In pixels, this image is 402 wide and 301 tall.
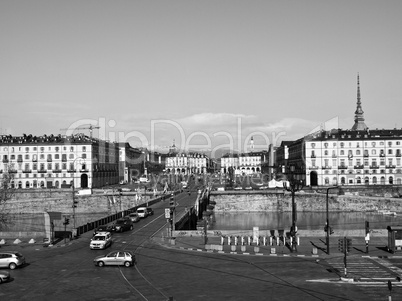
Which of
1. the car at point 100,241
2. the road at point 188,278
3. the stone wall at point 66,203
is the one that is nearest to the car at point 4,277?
the road at point 188,278

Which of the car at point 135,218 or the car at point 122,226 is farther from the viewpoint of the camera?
the car at point 135,218

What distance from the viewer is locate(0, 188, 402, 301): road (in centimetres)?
2622

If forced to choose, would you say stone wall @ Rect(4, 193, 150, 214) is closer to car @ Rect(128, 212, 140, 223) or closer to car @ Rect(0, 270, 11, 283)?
car @ Rect(128, 212, 140, 223)

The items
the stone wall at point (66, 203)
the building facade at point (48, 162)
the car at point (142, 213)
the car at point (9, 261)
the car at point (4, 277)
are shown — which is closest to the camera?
the car at point (4, 277)

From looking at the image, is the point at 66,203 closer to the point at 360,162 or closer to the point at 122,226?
the point at 122,226

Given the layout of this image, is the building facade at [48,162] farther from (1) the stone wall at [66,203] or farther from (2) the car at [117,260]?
(2) the car at [117,260]

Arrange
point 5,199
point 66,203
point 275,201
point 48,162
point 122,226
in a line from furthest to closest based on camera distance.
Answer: point 48,162, point 66,203, point 275,201, point 5,199, point 122,226

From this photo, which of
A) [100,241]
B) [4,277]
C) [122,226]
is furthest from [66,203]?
[4,277]

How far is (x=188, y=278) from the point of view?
3034 centimetres

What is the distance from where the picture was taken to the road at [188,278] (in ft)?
86.0

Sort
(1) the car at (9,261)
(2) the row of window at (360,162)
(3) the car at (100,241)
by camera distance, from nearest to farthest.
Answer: (1) the car at (9,261) → (3) the car at (100,241) → (2) the row of window at (360,162)

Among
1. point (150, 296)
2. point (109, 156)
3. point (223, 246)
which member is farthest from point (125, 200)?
point (150, 296)

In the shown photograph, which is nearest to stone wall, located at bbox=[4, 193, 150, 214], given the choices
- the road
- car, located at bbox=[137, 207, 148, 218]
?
car, located at bbox=[137, 207, 148, 218]

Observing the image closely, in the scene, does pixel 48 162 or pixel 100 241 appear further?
pixel 48 162
